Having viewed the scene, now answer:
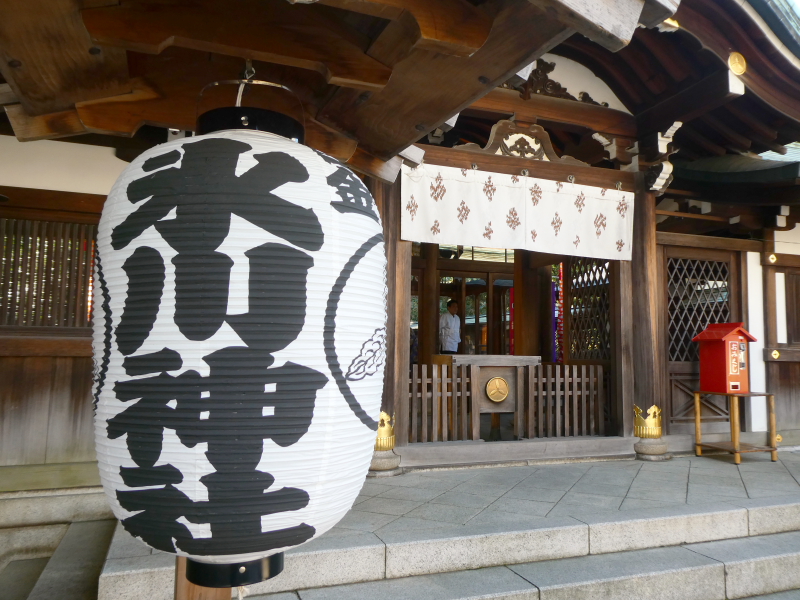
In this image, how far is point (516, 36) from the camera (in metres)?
1.99

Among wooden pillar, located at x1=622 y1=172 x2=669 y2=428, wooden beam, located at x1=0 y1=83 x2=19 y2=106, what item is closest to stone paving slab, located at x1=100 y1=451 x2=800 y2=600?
wooden pillar, located at x1=622 y1=172 x2=669 y2=428

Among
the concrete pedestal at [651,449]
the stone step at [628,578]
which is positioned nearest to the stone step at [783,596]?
the stone step at [628,578]

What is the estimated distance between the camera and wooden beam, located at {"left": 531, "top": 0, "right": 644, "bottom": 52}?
5.31 feet

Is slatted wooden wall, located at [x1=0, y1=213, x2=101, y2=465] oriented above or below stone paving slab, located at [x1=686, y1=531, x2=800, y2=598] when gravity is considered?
above

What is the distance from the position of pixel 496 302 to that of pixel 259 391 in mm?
11765

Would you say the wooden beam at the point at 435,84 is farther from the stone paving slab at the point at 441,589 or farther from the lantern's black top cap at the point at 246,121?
the stone paving slab at the point at 441,589

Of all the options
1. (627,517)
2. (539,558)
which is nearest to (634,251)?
(627,517)

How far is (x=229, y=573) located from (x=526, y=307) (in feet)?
26.7

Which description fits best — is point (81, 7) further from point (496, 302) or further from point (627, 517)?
point (496, 302)

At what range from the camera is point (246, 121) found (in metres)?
1.88

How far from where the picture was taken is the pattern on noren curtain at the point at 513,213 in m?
5.79

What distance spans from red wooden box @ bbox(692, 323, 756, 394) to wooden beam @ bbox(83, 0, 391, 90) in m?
6.03

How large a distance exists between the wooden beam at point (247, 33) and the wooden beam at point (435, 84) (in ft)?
0.55

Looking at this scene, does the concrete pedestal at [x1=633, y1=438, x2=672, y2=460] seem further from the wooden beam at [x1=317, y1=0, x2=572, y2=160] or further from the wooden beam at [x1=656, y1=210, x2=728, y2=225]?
the wooden beam at [x1=317, y1=0, x2=572, y2=160]
